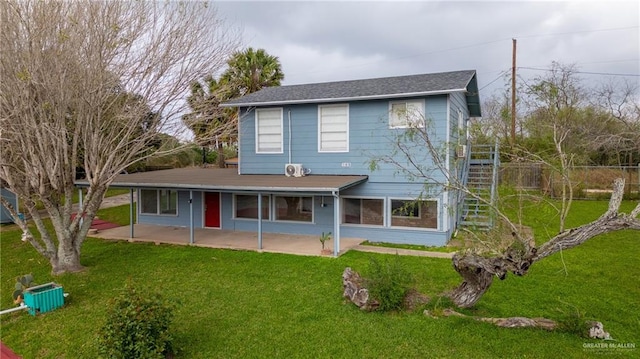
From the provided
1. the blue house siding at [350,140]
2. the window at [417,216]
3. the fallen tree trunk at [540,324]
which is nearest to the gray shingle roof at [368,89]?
the blue house siding at [350,140]

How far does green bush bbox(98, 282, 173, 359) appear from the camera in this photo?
4391 mm

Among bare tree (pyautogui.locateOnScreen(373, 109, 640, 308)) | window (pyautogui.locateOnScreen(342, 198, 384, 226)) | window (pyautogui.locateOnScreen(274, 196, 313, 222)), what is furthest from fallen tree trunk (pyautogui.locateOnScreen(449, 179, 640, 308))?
window (pyautogui.locateOnScreen(274, 196, 313, 222))

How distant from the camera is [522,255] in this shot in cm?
518

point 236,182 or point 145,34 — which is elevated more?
point 145,34

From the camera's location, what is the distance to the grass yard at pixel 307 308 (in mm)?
5113

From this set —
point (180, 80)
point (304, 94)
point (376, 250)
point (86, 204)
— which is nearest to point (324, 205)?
point (376, 250)

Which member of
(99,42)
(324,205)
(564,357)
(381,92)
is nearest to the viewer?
(564,357)

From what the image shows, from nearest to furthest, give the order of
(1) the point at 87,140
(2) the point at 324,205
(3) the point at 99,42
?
(3) the point at 99,42, (1) the point at 87,140, (2) the point at 324,205

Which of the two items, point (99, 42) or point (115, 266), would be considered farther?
point (115, 266)

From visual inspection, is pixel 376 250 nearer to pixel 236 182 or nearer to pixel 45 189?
pixel 236 182

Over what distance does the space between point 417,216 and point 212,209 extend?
7691mm

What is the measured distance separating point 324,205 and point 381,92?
13.7ft

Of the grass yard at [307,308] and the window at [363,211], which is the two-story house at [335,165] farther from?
the grass yard at [307,308]

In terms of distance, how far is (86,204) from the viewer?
8820 millimetres
